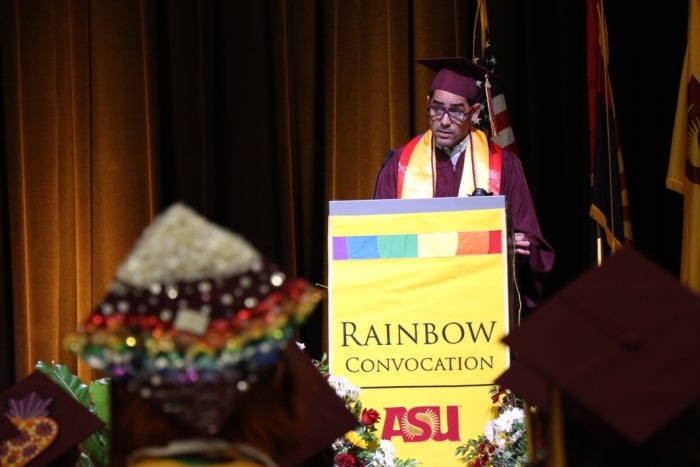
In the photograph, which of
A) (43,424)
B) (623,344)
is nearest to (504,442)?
(43,424)

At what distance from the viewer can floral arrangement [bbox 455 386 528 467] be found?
374cm

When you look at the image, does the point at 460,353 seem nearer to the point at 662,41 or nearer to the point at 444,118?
→ the point at 444,118

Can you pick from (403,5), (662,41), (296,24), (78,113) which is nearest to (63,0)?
(78,113)

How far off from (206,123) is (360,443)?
9.35ft

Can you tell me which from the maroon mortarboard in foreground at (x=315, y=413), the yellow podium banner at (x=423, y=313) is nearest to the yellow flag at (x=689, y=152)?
the yellow podium banner at (x=423, y=313)

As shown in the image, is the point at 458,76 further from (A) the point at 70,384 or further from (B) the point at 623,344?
(B) the point at 623,344

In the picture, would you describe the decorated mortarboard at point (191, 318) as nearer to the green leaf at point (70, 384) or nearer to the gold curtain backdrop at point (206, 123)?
the green leaf at point (70, 384)

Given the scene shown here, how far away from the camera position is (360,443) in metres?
3.71

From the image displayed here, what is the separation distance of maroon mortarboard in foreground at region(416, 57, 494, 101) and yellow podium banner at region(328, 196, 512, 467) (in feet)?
3.85

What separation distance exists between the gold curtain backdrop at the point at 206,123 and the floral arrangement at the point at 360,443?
2423 mm

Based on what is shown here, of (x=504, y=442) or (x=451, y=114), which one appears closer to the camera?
(x=504, y=442)

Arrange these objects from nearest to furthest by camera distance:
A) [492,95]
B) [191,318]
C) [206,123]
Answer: [191,318], [492,95], [206,123]

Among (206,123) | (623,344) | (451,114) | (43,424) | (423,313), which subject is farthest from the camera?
(206,123)

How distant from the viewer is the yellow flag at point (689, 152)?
548 cm
